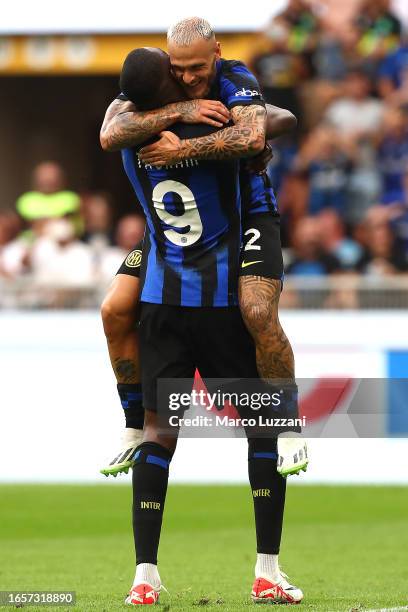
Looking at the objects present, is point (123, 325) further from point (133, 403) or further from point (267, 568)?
point (267, 568)

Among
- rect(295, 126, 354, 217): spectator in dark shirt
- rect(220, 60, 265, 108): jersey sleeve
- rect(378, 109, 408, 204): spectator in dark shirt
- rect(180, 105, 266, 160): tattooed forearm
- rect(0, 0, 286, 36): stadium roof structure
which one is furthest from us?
rect(0, 0, 286, 36): stadium roof structure

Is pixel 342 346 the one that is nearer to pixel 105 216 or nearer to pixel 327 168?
pixel 327 168

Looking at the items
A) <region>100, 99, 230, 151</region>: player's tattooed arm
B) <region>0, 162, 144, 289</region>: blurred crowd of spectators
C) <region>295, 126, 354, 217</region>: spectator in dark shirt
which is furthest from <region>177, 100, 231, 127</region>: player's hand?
<region>295, 126, 354, 217</region>: spectator in dark shirt

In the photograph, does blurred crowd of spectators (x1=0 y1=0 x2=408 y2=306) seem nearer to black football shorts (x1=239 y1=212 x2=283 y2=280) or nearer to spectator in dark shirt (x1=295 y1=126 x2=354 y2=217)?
spectator in dark shirt (x1=295 y1=126 x2=354 y2=217)

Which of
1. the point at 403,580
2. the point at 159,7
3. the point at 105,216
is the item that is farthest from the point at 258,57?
the point at 403,580

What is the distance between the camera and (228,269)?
20.5 ft

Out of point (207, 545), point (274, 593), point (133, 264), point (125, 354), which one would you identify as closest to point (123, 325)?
point (125, 354)

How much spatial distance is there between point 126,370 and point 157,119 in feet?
4.01

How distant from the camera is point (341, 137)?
13.4 m

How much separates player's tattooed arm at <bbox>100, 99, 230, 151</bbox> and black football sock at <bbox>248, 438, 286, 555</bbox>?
4.73ft

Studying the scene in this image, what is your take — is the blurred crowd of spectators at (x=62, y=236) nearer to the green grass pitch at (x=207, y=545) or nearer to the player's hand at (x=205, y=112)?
the green grass pitch at (x=207, y=545)

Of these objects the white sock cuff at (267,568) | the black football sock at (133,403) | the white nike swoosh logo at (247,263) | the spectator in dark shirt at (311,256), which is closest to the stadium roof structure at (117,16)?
the spectator in dark shirt at (311,256)

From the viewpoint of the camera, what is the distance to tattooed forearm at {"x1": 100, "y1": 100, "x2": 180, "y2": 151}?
601 centimetres

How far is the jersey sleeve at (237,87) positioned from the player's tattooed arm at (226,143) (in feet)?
0.13
